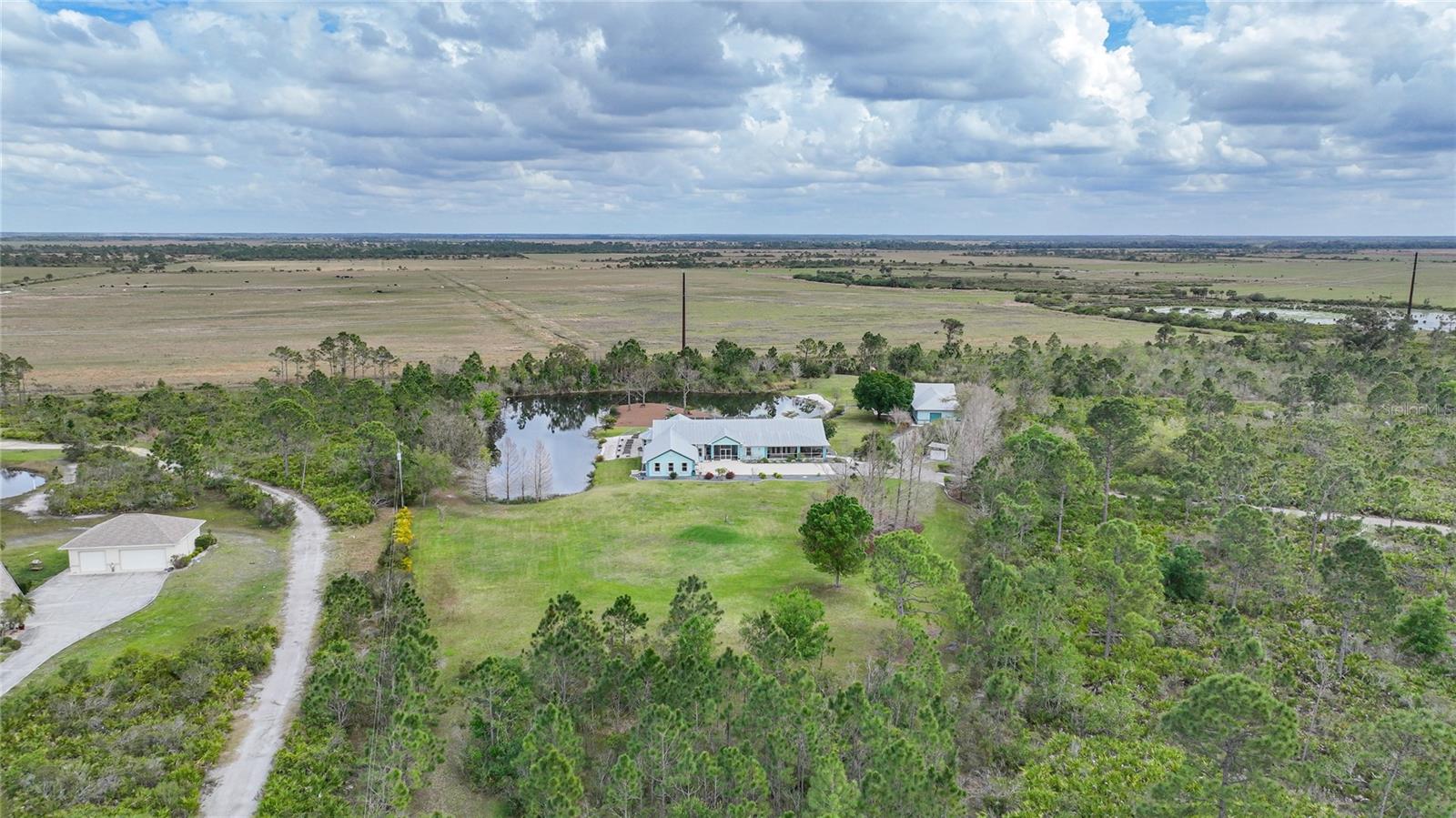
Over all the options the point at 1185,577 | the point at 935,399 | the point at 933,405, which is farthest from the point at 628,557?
the point at 935,399

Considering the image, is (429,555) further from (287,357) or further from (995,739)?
(287,357)

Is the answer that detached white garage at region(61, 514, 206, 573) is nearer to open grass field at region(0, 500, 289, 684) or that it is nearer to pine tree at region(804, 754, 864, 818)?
open grass field at region(0, 500, 289, 684)

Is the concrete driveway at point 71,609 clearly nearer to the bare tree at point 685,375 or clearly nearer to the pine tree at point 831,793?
the pine tree at point 831,793

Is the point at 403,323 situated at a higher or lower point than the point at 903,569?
higher

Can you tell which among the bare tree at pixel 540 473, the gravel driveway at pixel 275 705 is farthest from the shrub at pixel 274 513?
the bare tree at pixel 540 473

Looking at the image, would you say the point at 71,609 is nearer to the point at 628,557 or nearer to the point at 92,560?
the point at 92,560

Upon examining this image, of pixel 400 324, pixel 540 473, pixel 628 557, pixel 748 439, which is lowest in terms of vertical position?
pixel 628 557
